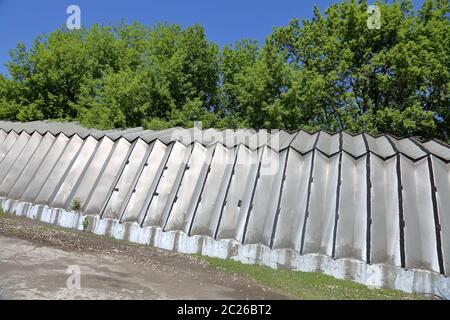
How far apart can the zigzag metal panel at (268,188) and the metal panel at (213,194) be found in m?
0.04

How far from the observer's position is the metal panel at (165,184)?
40.6 feet

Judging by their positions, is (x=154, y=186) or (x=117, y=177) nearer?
(x=154, y=186)

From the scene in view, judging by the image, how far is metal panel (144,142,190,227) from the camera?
1238cm

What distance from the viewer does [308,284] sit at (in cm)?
895

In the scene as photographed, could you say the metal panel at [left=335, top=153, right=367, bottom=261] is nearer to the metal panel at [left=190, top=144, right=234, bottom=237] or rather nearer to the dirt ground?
the dirt ground

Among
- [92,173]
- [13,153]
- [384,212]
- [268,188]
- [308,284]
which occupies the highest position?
[13,153]

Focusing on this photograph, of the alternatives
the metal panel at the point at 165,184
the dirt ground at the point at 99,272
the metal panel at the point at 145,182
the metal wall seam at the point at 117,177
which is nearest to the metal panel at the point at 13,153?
the metal wall seam at the point at 117,177

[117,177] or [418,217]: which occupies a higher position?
[117,177]

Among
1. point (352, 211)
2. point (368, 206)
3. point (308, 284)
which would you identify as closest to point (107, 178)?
point (308, 284)

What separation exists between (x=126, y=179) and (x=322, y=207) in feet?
23.1

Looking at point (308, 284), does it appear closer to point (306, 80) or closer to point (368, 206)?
point (368, 206)

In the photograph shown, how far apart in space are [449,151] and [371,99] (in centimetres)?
1549
